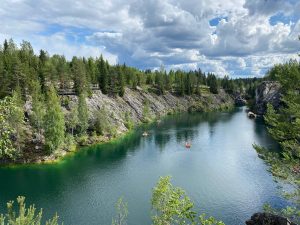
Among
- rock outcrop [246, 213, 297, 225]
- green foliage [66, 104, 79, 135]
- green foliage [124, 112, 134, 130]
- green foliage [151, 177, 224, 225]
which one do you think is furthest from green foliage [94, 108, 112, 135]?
green foliage [151, 177, 224, 225]

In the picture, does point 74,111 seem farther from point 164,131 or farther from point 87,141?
point 164,131

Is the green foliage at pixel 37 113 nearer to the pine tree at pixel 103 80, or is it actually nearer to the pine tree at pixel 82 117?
the pine tree at pixel 82 117

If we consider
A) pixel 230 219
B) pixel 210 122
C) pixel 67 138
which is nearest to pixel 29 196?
pixel 67 138

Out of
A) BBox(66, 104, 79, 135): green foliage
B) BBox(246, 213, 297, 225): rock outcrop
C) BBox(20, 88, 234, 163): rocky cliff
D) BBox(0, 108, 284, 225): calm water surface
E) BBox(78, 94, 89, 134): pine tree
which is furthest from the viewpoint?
BBox(78, 94, 89, 134): pine tree

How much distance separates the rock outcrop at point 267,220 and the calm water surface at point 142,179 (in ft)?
10.6

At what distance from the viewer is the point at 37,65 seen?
128875mm

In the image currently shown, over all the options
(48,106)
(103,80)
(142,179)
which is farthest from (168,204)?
(103,80)

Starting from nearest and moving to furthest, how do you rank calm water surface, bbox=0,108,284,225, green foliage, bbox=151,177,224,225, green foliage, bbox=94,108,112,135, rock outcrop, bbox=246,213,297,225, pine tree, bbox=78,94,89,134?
green foliage, bbox=151,177,224,225
rock outcrop, bbox=246,213,297,225
calm water surface, bbox=0,108,284,225
pine tree, bbox=78,94,89,134
green foliage, bbox=94,108,112,135

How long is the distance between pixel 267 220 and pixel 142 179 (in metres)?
35.4

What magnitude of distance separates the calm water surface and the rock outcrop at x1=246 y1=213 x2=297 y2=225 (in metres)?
3.23

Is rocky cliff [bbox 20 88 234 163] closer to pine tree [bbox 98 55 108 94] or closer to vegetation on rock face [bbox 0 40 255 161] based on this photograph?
vegetation on rock face [bbox 0 40 255 161]

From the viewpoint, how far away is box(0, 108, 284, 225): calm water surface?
189 feet

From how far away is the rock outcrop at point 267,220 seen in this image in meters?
44.9

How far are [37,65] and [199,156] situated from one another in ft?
261
